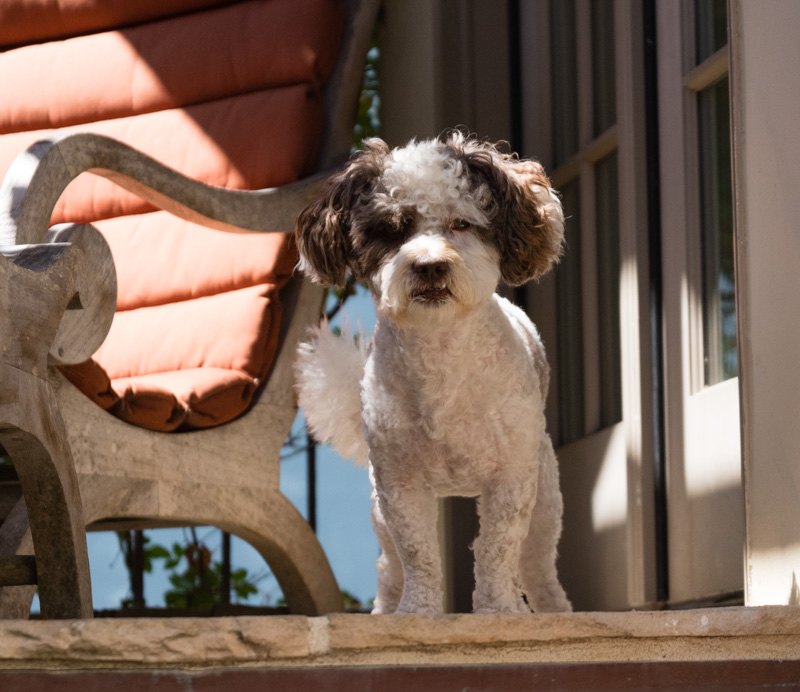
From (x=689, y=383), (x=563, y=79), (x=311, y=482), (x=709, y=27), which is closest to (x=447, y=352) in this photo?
(x=689, y=383)

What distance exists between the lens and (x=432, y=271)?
1481 millimetres

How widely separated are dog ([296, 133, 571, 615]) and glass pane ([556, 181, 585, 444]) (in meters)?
1.04

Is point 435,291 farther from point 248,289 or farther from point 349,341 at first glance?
point 248,289

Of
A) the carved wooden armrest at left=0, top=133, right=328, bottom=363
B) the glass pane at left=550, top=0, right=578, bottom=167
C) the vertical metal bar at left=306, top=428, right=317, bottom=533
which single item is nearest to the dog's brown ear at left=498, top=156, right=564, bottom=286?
the carved wooden armrest at left=0, top=133, right=328, bottom=363

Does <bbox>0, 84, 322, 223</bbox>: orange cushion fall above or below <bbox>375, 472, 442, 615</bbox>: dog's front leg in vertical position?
above

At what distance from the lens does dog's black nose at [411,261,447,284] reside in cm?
148

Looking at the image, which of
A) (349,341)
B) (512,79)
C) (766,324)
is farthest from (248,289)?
(766,324)

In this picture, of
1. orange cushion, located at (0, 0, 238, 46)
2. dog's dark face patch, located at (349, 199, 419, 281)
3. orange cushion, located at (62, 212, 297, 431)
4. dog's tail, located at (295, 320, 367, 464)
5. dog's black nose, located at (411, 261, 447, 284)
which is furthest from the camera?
orange cushion, located at (0, 0, 238, 46)

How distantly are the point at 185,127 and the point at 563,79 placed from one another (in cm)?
97

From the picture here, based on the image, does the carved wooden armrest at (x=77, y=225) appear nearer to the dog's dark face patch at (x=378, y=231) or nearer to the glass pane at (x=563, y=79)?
the dog's dark face patch at (x=378, y=231)

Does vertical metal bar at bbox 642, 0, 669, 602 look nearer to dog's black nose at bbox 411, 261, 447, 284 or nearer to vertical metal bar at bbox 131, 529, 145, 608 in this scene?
dog's black nose at bbox 411, 261, 447, 284

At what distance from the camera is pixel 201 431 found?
90.2 inches

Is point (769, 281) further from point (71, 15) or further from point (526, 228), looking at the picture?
point (71, 15)

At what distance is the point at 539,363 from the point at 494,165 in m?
0.38
